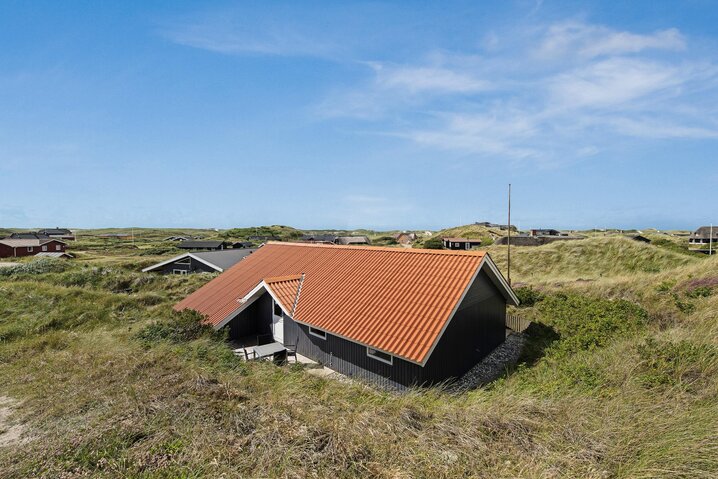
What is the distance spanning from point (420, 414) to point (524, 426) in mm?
1634

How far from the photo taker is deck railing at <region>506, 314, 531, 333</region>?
1949cm

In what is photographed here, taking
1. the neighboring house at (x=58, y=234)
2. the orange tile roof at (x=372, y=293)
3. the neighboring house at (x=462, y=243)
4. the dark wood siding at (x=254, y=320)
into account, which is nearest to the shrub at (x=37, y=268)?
the orange tile roof at (x=372, y=293)

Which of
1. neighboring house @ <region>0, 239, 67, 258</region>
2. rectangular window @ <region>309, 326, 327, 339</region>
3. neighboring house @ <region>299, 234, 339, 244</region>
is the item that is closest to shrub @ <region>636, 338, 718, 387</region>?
rectangular window @ <region>309, 326, 327, 339</region>

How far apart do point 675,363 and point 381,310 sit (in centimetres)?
858

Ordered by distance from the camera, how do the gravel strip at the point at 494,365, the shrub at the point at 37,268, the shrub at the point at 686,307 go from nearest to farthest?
the gravel strip at the point at 494,365, the shrub at the point at 686,307, the shrub at the point at 37,268

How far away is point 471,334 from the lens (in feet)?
47.5

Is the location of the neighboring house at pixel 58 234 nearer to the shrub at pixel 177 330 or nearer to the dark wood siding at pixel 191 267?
the dark wood siding at pixel 191 267

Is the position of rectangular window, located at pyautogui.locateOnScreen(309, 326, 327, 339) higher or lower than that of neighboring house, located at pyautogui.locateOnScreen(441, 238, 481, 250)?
lower

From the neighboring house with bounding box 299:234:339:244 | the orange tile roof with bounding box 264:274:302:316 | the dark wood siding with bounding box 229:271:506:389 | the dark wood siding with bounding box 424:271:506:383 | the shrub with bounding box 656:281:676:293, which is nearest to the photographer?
the dark wood siding with bounding box 229:271:506:389

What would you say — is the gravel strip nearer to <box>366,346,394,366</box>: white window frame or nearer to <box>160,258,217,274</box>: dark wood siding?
<box>366,346,394,366</box>: white window frame

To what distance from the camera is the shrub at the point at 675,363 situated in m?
6.31

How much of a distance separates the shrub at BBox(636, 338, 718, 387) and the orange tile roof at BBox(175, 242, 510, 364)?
543 cm

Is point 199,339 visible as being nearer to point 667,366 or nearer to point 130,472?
point 130,472

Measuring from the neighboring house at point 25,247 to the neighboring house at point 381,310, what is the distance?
261 feet
